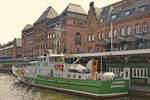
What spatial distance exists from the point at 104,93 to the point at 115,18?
96.2 feet

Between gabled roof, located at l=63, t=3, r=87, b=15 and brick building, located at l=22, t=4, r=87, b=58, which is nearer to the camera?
brick building, located at l=22, t=4, r=87, b=58

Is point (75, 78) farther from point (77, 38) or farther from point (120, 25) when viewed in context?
point (77, 38)

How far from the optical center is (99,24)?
2144 inches

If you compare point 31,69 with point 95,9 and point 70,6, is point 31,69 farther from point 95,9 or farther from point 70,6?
point 70,6

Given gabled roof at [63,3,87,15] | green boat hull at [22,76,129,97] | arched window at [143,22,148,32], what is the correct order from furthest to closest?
gabled roof at [63,3,87,15] → arched window at [143,22,148,32] → green boat hull at [22,76,129,97]

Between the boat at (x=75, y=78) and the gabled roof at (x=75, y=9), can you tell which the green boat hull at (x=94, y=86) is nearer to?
the boat at (x=75, y=78)

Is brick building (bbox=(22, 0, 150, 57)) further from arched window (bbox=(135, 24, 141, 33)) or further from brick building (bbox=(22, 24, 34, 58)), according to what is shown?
brick building (bbox=(22, 24, 34, 58))

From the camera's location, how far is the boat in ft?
81.5

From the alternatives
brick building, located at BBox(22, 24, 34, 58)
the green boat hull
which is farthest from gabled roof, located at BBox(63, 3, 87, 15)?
the green boat hull

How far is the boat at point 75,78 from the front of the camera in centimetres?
2483

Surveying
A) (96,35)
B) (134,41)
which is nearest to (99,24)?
(96,35)

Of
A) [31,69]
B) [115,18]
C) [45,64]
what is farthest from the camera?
[115,18]

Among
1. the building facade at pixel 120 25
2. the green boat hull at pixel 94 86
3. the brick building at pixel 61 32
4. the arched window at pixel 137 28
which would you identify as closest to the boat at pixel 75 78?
the green boat hull at pixel 94 86

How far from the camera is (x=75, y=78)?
2812cm
